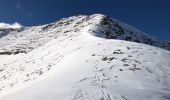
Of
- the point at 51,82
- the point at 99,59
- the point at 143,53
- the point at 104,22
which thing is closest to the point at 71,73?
the point at 51,82

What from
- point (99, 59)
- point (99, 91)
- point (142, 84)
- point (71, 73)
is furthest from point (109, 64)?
point (99, 91)

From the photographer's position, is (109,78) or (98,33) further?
(98,33)

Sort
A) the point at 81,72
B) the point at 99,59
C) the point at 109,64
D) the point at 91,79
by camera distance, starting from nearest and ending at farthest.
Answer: the point at 91,79, the point at 81,72, the point at 109,64, the point at 99,59

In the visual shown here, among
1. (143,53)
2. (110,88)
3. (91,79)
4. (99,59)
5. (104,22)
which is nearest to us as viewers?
(110,88)

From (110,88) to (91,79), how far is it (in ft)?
5.65

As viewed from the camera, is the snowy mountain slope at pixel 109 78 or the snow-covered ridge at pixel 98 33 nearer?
the snowy mountain slope at pixel 109 78

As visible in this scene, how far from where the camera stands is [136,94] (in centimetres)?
1387

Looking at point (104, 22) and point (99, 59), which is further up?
point (104, 22)

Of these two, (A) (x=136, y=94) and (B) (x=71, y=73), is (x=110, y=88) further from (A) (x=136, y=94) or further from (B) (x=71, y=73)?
(B) (x=71, y=73)

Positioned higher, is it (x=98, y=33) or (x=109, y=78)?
(x=98, y=33)

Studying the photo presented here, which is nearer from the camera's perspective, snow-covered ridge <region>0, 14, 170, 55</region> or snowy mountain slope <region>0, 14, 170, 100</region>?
snowy mountain slope <region>0, 14, 170, 100</region>

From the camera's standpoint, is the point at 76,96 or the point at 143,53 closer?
the point at 76,96

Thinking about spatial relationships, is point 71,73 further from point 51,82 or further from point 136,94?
point 136,94

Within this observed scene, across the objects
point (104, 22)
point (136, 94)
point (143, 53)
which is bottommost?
point (136, 94)
